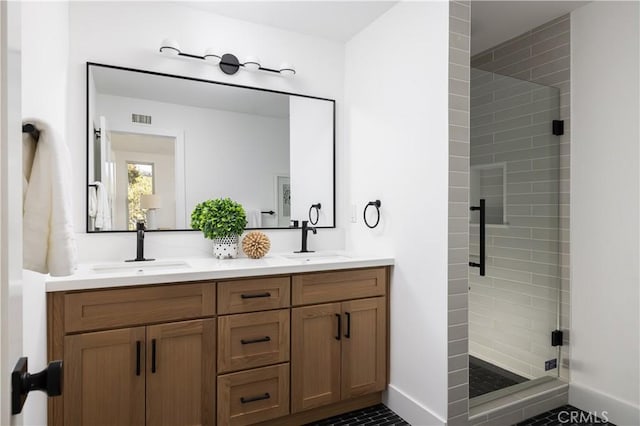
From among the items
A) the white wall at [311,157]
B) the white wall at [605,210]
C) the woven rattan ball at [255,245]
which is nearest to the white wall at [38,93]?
the woven rattan ball at [255,245]

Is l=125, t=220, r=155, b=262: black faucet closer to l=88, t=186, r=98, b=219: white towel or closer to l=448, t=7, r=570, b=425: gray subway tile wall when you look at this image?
l=88, t=186, r=98, b=219: white towel

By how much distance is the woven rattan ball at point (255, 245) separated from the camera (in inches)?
92.4

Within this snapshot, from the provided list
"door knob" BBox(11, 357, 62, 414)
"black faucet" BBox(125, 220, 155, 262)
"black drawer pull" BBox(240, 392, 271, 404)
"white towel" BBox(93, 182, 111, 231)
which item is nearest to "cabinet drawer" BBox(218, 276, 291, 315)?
"black drawer pull" BBox(240, 392, 271, 404)

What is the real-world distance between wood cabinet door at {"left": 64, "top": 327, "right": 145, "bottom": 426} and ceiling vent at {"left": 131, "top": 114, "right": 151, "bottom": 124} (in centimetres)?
123

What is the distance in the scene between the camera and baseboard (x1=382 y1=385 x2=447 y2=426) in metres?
2.04

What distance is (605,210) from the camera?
→ 2236mm

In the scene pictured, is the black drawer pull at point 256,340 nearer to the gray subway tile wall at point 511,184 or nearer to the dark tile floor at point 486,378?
the gray subway tile wall at point 511,184

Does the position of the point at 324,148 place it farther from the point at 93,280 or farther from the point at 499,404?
the point at 499,404

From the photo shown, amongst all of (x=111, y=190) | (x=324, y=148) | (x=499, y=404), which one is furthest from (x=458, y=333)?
(x=111, y=190)

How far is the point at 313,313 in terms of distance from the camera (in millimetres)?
2129

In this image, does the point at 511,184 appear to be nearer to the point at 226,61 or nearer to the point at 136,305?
the point at 226,61

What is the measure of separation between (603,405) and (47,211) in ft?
9.22

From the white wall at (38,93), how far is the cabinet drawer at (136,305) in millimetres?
124

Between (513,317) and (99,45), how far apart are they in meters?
2.99
